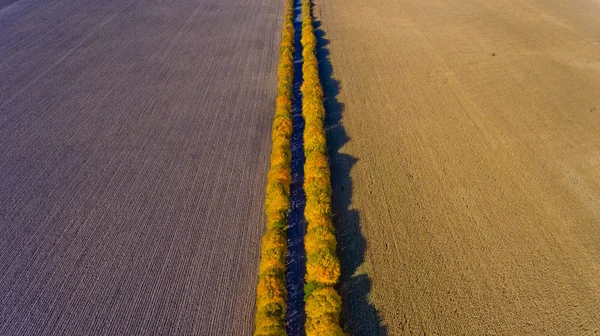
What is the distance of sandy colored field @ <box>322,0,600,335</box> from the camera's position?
14.3 meters

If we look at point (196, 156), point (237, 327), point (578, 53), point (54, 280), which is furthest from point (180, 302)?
point (578, 53)

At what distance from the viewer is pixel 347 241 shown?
16.4 m

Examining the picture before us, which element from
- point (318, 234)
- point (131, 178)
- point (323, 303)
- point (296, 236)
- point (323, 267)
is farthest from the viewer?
point (131, 178)

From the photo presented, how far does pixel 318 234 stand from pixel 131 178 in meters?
12.0

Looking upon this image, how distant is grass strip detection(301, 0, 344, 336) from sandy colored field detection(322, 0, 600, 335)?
1003mm

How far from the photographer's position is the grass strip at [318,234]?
1323 cm

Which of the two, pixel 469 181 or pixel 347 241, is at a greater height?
pixel 469 181

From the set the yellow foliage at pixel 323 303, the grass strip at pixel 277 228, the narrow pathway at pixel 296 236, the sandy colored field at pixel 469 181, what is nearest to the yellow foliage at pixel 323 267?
the yellow foliage at pixel 323 303

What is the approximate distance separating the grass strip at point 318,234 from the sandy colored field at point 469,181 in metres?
1.00

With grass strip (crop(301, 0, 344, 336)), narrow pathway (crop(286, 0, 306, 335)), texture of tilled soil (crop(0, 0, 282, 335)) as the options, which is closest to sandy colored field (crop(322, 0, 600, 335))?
grass strip (crop(301, 0, 344, 336))

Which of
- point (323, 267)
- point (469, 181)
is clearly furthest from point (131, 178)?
point (469, 181)

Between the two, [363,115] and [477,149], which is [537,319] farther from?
[363,115]

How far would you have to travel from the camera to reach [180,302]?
1433cm

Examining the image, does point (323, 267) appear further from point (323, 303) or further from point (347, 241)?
point (347, 241)
